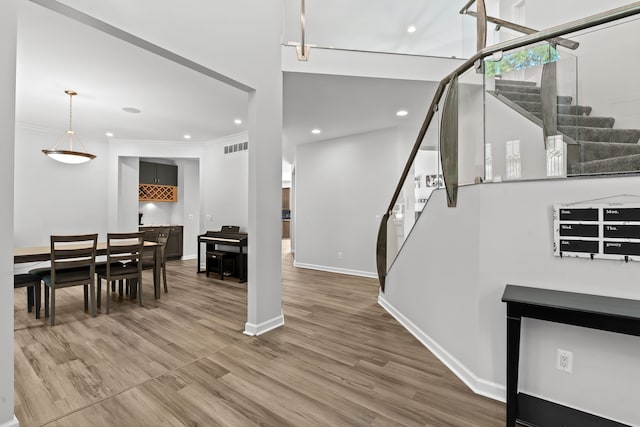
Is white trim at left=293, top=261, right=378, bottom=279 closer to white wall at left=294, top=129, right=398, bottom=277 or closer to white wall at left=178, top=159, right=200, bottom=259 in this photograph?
white wall at left=294, top=129, right=398, bottom=277

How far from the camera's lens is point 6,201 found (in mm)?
1542

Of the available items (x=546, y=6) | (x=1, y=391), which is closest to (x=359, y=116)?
(x=546, y=6)

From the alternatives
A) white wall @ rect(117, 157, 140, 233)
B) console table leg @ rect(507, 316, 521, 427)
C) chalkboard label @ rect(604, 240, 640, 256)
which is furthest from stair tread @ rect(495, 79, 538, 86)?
white wall @ rect(117, 157, 140, 233)

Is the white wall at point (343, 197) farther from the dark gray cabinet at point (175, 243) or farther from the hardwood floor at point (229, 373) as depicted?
the dark gray cabinet at point (175, 243)

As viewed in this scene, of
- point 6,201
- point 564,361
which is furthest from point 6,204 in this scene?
point 564,361

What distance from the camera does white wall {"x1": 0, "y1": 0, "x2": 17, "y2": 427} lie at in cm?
151

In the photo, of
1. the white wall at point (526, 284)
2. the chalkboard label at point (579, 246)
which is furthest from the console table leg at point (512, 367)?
the chalkboard label at point (579, 246)

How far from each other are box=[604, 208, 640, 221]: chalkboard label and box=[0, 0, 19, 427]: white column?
331 centimetres

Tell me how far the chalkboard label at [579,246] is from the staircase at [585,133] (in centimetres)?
42

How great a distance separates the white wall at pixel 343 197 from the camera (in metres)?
5.71

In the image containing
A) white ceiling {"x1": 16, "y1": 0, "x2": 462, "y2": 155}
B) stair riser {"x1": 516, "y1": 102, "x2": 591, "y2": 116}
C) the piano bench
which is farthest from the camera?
the piano bench

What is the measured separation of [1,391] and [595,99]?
13.9 feet

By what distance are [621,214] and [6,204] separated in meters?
3.36

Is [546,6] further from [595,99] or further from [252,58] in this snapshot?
[252,58]
